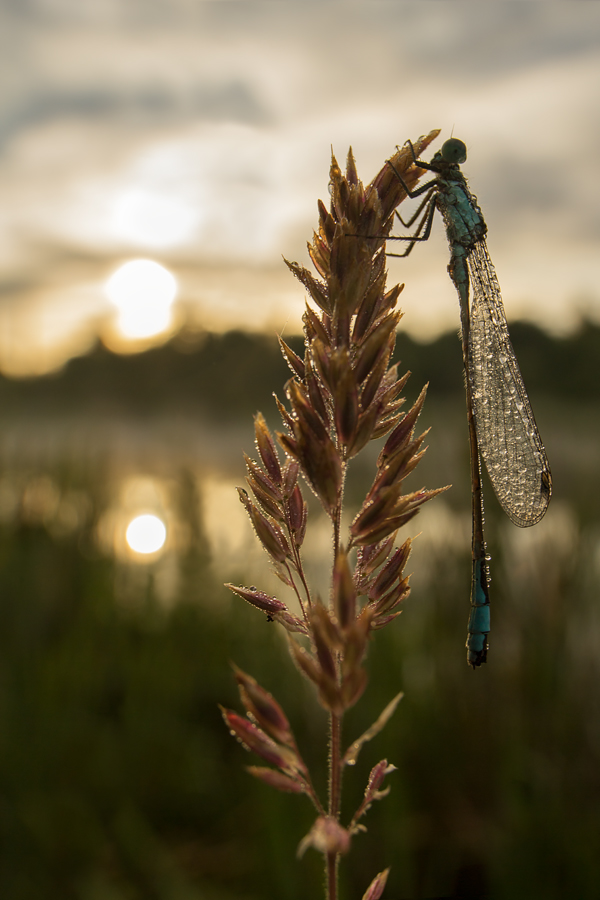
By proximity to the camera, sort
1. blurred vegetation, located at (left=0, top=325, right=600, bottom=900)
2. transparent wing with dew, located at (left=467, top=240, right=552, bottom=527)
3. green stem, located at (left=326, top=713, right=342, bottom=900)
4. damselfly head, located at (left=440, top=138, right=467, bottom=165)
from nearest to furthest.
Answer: green stem, located at (left=326, top=713, right=342, bottom=900) < damselfly head, located at (left=440, top=138, right=467, bottom=165) < transparent wing with dew, located at (left=467, top=240, right=552, bottom=527) < blurred vegetation, located at (left=0, top=325, right=600, bottom=900)

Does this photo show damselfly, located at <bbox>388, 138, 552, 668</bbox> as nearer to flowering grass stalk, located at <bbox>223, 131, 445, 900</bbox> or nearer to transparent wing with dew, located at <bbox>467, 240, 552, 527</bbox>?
transparent wing with dew, located at <bbox>467, 240, 552, 527</bbox>

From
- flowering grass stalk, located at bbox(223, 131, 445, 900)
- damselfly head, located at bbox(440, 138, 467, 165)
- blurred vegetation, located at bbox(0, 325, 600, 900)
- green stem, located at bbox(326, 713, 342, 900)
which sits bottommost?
blurred vegetation, located at bbox(0, 325, 600, 900)

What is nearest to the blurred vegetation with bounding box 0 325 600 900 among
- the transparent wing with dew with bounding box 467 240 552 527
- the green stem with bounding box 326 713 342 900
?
the transparent wing with dew with bounding box 467 240 552 527

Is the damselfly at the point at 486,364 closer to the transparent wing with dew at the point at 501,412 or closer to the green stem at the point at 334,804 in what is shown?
the transparent wing with dew at the point at 501,412

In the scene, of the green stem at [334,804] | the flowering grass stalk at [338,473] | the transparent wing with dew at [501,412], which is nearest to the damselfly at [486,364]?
the transparent wing with dew at [501,412]

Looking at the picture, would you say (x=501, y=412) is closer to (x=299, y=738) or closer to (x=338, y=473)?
(x=338, y=473)

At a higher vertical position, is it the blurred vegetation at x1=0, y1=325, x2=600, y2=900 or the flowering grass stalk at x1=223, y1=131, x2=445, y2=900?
the flowering grass stalk at x1=223, y1=131, x2=445, y2=900
